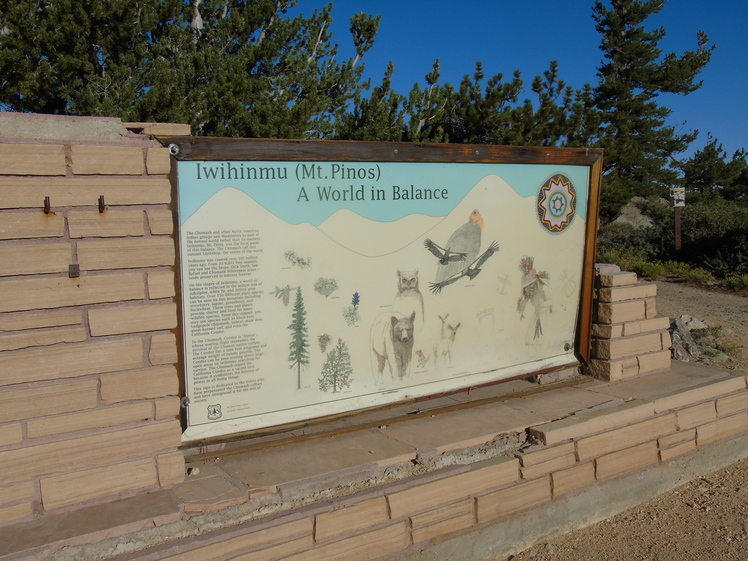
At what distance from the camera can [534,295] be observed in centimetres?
382

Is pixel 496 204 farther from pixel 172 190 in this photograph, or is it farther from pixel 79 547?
pixel 79 547

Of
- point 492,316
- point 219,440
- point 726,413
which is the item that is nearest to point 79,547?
point 219,440

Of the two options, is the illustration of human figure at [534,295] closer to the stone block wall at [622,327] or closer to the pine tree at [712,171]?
the stone block wall at [622,327]

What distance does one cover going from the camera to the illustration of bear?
321cm

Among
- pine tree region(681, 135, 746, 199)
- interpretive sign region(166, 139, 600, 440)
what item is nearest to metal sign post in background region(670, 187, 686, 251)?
interpretive sign region(166, 139, 600, 440)

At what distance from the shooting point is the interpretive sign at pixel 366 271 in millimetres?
2717

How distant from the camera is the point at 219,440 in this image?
2.78 meters

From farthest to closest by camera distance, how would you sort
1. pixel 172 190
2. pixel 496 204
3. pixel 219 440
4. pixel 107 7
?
pixel 107 7 → pixel 496 204 → pixel 219 440 → pixel 172 190

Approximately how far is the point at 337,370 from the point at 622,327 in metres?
1.97

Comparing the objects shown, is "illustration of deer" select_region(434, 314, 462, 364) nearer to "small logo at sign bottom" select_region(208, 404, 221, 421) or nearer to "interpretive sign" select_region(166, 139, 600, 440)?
"interpretive sign" select_region(166, 139, 600, 440)

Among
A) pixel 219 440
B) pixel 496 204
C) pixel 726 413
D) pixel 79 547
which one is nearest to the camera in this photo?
pixel 79 547

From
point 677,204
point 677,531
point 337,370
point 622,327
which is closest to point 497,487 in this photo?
point 337,370

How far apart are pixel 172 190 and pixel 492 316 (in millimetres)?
1850

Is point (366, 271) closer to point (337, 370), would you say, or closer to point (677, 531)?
point (337, 370)
